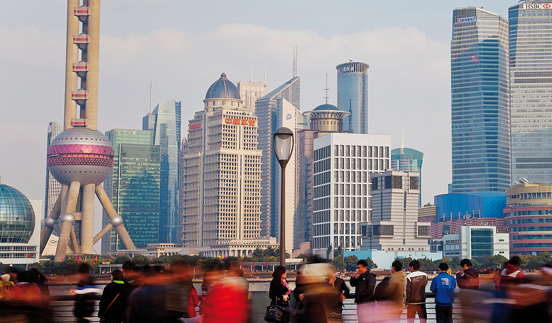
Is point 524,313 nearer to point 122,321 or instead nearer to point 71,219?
point 122,321

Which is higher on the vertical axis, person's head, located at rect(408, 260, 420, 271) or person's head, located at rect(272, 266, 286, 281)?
person's head, located at rect(408, 260, 420, 271)

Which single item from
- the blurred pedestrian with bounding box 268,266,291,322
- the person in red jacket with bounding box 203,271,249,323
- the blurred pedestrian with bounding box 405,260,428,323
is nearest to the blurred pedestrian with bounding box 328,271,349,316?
the blurred pedestrian with bounding box 268,266,291,322

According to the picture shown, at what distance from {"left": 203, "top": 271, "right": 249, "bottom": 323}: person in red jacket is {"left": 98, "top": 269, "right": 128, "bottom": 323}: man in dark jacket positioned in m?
5.22

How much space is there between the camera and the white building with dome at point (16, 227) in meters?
169

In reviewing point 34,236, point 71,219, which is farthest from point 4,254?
point 71,219

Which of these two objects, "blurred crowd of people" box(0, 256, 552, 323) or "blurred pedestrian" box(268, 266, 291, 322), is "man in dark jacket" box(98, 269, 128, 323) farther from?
"blurred pedestrian" box(268, 266, 291, 322)

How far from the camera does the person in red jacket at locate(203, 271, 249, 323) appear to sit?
1265cm

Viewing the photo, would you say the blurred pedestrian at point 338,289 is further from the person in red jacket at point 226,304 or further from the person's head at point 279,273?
the person in red jacket at point 226,304

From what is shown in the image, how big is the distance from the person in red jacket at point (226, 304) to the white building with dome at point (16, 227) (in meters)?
165

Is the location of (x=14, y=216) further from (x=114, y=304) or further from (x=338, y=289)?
(x=338, y=289)

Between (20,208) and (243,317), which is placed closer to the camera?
(243,317)

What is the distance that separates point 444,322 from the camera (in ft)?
67.3

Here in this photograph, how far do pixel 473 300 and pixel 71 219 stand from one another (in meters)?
193

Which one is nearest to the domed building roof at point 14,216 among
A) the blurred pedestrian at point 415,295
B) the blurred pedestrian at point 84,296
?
the blurred pedestrian at point 84,296
